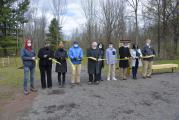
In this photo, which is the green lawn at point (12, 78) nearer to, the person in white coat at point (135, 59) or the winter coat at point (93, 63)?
the winter coat at point (93, 63)

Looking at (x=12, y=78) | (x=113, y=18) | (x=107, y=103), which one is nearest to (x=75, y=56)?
(x=107, y=103)

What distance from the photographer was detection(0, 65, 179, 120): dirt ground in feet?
24.1

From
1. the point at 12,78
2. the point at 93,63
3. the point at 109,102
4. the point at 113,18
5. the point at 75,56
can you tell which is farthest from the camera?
the point at 113,18

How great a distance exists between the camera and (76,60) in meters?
12.4

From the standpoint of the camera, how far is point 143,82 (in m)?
13.0

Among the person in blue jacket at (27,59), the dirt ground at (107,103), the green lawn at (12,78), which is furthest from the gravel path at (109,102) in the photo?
the green lawn at (12,78)

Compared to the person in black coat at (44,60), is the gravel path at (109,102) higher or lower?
lower

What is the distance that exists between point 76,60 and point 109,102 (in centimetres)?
391

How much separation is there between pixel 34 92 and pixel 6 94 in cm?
106

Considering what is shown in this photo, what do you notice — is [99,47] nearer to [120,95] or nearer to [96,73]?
[96,73]

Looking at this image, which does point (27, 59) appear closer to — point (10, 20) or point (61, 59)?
point (61, 59)

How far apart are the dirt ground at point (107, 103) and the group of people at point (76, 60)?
0.59 meters

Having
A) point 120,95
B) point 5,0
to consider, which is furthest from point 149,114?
point 5,0

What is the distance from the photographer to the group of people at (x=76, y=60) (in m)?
10.9
